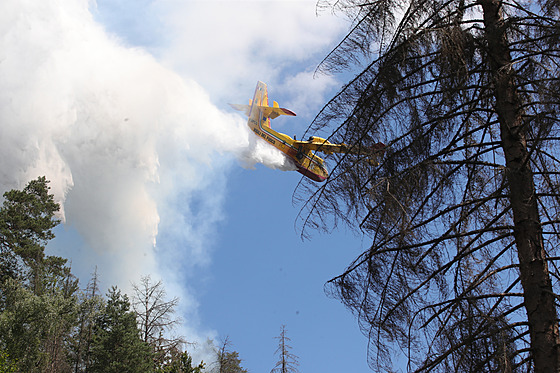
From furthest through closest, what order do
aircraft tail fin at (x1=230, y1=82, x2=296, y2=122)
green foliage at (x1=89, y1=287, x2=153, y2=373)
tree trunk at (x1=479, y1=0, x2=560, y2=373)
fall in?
Result: aircraft tail fin at (x1=230, y1=82, x2=296, y2=122)
green foliage at (x1=89, y1=287, x2=153, y2=373)
tree trunk at (x1=479, y1=0, x2=560, y2=373)

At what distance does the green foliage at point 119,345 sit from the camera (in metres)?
25.5

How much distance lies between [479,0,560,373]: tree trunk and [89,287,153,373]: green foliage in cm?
2293

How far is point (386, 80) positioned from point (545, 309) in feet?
8.30

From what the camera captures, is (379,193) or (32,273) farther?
(32,273)

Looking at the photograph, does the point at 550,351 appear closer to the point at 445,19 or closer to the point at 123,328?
the point at 445,19

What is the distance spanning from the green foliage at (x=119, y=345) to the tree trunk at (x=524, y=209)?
2293 cm

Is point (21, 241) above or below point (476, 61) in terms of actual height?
above

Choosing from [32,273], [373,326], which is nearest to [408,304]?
[373,326]

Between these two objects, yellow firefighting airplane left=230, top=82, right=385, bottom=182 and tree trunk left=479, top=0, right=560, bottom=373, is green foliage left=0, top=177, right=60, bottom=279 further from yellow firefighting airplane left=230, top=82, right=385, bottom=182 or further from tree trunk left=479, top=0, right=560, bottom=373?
tree trunk left=479, top=0, right=560, bottom=373

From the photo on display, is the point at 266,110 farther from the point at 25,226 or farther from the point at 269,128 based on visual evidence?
the point at 25,226

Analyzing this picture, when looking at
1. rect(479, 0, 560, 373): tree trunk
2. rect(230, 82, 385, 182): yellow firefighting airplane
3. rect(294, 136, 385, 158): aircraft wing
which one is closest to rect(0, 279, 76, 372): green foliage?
rect(230, 82, 385, 182): yellow firefighting airplane

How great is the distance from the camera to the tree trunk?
4.68 meters

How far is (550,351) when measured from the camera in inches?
181

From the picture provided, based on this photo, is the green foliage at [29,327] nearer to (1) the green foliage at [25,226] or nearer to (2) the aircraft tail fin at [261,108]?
(1) the green foliage at [25,226]
